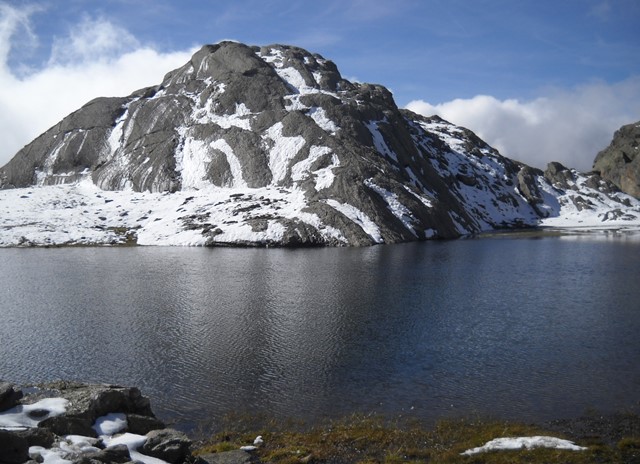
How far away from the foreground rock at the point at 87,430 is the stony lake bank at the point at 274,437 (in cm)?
4

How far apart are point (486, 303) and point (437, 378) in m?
25.2

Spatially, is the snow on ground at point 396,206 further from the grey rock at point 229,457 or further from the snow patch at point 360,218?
the grey rock at point 229,457

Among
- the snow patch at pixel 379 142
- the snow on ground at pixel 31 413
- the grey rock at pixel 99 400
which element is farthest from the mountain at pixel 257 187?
the snow on ground at pixel 31 413

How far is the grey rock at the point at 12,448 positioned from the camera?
17.9 metres

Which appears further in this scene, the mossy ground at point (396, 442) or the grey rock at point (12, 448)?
the mossy ground at point (396, 442)

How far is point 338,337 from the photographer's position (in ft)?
146

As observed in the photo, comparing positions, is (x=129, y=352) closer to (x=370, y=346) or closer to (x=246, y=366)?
(x=246, y=366)

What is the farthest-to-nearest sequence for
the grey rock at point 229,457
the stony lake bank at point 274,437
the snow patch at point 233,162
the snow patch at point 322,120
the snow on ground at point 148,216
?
the snow patch at point 322,120, the snow patch at point 233,162, the snow on ground at point 148,216, the grey rock at point 229,457, the stony lake bank at point 274,437

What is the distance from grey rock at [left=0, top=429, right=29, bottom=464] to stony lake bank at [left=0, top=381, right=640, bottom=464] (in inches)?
33.0

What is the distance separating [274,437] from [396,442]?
6291 millimetres

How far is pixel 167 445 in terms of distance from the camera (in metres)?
22.5

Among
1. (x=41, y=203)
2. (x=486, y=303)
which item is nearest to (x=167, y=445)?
(x=486, y=303)

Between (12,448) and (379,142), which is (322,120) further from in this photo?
(12,448)

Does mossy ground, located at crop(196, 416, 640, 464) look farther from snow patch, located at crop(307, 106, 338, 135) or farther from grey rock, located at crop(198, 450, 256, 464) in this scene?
snow patch, located at crop(307, 106, 338, 135)
